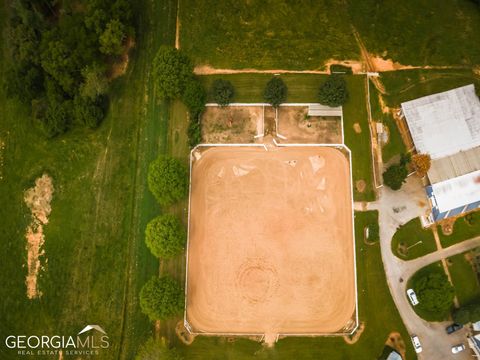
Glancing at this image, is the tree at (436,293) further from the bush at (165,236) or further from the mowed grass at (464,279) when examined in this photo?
the bush at (165,236)

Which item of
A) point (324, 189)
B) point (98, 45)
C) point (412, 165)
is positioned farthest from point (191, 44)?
point (412, 165)

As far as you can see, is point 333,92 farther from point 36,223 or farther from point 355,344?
point 36,223

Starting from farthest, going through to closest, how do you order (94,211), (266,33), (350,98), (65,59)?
(266,33) → (350,98) → (94,211) → (65,59)

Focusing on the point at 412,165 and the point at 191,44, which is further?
the point at 191,44

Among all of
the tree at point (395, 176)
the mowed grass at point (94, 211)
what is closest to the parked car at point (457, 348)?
the tree at point (395, 176)

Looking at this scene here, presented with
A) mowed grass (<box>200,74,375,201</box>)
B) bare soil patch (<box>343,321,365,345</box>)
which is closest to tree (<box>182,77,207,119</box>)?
mowed grass (<box>200,74,375,201</box>)

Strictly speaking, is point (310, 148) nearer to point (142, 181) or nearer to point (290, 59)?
point (290, 59)

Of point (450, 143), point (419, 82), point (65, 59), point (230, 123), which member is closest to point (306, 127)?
point (230, 123)
